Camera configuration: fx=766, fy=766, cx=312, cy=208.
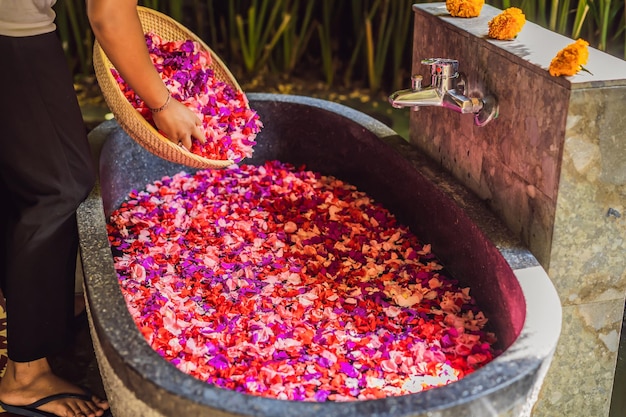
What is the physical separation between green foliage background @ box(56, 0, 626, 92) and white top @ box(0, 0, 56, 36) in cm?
199

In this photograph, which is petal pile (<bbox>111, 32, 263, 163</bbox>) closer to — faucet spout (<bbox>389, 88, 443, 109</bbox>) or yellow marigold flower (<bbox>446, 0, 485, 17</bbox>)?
faucet spout (<bbox>389, 88, 443, 109</bbox>)

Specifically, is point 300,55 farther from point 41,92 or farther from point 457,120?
point 41,92

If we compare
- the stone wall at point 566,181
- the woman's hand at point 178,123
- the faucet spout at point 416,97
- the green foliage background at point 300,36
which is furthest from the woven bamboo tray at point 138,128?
the green foliage background at point 300,36

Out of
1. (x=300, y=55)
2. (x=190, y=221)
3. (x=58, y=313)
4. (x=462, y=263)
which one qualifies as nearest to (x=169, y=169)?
(x=190, y=221)

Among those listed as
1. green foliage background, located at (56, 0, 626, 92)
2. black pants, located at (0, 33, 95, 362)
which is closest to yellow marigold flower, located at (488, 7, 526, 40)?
black pants, located at (0, 33, 95, 362)

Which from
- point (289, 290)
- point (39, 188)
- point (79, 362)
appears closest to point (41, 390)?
point (79, 362)

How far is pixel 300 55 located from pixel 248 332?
2.61m

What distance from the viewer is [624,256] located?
1.63m

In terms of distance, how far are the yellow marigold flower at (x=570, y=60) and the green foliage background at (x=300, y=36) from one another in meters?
2.00

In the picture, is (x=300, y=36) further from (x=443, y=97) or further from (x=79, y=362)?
(x=79, y=362)

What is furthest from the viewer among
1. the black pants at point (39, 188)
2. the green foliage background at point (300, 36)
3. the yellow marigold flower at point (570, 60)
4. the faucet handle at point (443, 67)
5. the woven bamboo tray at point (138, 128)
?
the green foliage background at point (300, 36)

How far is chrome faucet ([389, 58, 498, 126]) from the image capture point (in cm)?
182

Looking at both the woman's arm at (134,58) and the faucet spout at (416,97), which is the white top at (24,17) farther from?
the faucet spout at (416,97)

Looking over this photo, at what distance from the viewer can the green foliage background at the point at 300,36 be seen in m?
3.68
